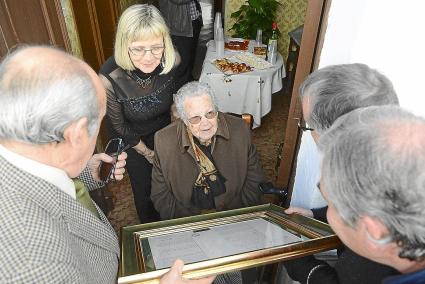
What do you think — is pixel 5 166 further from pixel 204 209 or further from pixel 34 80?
pixel 204 209

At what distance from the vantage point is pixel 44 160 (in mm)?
968

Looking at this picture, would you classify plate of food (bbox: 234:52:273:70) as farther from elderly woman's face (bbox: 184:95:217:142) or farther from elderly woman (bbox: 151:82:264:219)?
elderly woman's face (bbox: 184:95:217:142)

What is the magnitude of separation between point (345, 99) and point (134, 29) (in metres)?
1.55

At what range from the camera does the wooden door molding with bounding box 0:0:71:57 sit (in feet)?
8.36

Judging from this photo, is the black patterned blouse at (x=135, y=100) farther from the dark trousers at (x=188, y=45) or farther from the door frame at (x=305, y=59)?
the dark trousers at (x=188, y=45)

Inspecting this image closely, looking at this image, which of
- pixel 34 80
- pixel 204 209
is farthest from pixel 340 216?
pixel 204 209

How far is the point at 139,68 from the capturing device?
7.52ft

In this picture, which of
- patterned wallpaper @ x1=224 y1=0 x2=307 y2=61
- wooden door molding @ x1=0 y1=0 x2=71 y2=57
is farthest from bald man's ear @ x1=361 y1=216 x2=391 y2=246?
patterned wallpaper @ x1=224 y1=0 x2=307 y2=61

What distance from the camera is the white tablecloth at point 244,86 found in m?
3.84

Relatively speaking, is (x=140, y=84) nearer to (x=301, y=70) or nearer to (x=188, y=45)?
(x=301, y=70)

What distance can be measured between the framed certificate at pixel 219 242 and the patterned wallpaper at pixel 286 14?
15.6 ft

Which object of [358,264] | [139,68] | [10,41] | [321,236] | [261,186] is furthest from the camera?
[10,41]

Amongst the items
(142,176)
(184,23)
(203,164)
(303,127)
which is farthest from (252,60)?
(303,127)

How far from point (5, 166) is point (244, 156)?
151 centimetres
